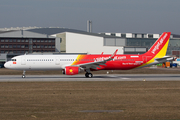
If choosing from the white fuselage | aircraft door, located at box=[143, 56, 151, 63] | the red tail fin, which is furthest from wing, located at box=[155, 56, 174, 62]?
the white fuselage

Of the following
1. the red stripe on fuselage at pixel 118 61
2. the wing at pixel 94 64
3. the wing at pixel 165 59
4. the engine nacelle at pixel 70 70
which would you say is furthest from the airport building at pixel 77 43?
the engine nacelle at pixel 70 70

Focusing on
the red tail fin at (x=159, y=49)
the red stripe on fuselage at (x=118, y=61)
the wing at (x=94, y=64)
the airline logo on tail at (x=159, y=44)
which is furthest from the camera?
the airline logo on tail at (x=159, y=44)

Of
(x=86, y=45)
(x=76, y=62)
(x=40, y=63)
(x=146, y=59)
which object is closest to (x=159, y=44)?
(x=146, y=59)

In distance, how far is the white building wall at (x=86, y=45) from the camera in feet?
321

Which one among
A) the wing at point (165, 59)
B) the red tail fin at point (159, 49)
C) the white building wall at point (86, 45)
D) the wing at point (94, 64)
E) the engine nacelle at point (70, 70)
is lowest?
the engine nacelle at point (70, 70)

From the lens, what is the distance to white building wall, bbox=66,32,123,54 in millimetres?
A: 97875

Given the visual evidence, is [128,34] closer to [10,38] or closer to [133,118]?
[10,38]

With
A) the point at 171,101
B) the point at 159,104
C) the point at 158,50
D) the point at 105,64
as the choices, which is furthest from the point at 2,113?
the point at 158,50

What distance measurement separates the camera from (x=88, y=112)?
555 inches

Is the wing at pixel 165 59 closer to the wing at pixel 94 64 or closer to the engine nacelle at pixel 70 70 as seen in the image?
the wing at pixel 94 64

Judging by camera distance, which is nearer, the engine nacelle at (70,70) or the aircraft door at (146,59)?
the engine nacelle at (70,70)

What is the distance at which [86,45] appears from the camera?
336 ft

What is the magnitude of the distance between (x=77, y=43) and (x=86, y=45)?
4.72 metres

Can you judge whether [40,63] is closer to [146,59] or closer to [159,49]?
[146,59]
